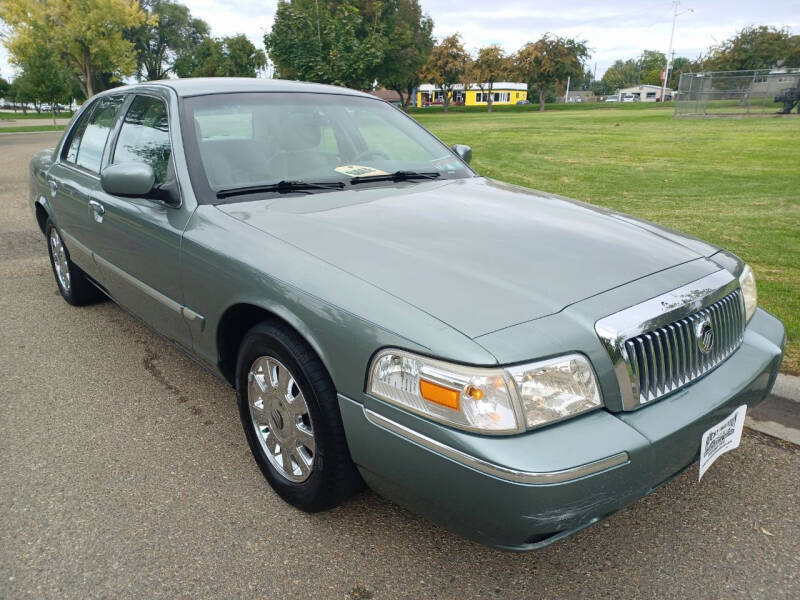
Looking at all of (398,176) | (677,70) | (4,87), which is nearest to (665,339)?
(398,176)

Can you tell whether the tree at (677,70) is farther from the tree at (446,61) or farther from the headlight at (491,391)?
the headlight at (491,391)

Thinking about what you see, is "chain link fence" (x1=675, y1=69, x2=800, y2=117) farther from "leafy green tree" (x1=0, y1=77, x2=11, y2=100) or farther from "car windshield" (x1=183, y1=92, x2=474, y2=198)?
"leafy green tree" (x1=0, y1=77, x2=11, y2=100)

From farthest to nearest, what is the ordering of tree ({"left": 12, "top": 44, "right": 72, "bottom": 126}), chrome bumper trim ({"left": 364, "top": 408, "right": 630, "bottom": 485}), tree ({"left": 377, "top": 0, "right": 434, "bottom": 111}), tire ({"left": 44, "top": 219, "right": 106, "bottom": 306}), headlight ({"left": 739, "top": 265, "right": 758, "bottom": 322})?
1. tree ({"left": 377, "top": 0, "right": 434, "bottom": 111})
2. tree ({"left": 12, "top": 44, "right": 72, "bottom": 126})
3. tire ({"left": 44, "top": 219, "right": 106, "bottom": 306})
4. headlight ({"left": 739, "top": 265, "right": 758, "bottom": 322})
5. chrome bumper trim ({"left": 364, "top": 408, "right": 630, "bottom": 485})

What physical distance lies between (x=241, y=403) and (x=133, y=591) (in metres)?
0.79

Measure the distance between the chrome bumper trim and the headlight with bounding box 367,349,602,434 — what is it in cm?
7

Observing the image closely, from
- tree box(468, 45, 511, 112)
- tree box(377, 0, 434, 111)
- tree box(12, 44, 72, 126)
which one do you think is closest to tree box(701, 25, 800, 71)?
tree box(468, 45, 511, 112)

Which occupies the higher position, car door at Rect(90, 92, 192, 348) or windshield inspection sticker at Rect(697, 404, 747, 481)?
car door at Rect(90, 92, 192, 348)

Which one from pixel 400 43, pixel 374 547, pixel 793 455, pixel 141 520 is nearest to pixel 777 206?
pixel 793 455

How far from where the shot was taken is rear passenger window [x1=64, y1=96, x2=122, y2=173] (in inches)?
150

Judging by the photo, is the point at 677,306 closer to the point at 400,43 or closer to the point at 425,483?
the point at 425,483

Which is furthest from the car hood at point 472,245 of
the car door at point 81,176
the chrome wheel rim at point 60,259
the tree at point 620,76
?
the tree at point 620,76

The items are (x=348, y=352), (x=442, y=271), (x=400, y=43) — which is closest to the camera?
(x=348, y=352)

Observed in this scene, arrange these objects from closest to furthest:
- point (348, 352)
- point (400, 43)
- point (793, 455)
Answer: point (348, 352), point (793, 455), point (400, 43)

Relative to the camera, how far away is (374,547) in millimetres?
2232
